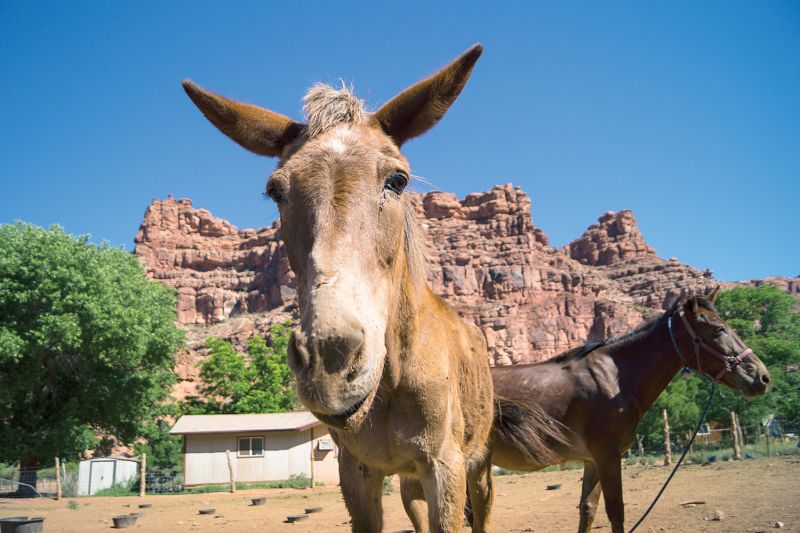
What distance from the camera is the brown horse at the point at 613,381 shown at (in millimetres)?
6035

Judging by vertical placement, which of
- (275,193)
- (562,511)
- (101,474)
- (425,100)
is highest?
(425,100)

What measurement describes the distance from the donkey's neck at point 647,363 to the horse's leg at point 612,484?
3.11 ft

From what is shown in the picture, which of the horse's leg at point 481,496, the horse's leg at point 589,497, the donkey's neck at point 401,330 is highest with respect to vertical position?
the donkey's neck at point 401,330

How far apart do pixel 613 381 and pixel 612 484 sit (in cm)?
133

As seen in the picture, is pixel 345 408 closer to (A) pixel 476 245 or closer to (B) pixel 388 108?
(B) pixel 388 108

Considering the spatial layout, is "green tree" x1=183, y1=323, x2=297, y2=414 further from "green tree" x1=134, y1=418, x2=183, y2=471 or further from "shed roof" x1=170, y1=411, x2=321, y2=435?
"shed roof" x1=170, y1=411, x2=321, y2=435

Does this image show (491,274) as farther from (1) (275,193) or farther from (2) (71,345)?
(1) (275,193)

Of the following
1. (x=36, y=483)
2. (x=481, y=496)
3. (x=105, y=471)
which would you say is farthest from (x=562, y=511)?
(x=105, y=471)

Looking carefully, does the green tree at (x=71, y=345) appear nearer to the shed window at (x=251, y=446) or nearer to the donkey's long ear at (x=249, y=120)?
the shed window at (x=251, y=446)

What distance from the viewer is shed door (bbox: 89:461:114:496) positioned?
33.7 metres

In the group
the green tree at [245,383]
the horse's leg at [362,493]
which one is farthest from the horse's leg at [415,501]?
the green tree at [245,383]

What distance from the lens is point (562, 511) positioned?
10.4 m

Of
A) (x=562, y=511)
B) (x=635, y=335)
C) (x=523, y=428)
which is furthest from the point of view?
(x=562, y=511)

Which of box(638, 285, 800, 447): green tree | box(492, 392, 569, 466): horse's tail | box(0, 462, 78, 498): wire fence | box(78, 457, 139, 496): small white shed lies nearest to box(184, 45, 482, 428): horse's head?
box(492, 392, 569, 466): horse's tail
